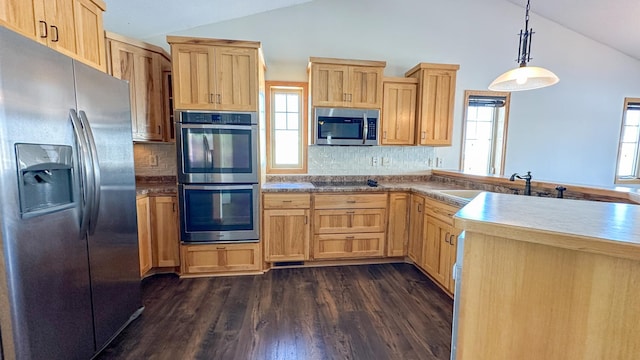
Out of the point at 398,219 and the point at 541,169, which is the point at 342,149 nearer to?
the point at 398,219

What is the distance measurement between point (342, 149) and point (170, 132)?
2.06 m

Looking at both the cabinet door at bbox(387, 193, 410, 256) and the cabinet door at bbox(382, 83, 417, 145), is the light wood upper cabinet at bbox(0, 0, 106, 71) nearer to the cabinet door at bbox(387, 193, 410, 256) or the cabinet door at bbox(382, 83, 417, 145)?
the cabinet door at bbox(382, 83, 417, 145)

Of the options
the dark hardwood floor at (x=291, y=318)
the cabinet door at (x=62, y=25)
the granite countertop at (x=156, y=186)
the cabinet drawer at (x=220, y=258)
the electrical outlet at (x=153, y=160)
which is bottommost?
the dark hardwood floor at (x=291, y=318)

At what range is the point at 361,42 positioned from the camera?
3.44 meters

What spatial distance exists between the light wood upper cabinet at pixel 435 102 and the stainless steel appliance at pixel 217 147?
2.04 meters

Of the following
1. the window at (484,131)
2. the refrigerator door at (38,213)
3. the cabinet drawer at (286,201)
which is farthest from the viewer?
the window at (484,131)

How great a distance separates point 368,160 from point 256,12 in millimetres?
2286

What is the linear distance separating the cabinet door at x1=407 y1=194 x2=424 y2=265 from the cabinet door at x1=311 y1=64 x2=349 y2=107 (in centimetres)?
141

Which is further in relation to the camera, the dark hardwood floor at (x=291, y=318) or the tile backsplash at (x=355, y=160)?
the tile backsplash at (x=355, y=160)

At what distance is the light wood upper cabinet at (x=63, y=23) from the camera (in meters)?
1.42

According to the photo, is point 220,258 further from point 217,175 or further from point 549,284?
point 549,284

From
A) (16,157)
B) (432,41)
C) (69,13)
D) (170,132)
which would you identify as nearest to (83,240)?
(16,157)

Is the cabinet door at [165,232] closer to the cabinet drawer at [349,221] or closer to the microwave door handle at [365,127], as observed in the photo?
the cabinet drawer at [349,221]

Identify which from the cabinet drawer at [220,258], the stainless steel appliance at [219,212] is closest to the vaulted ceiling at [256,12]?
the stainless steel appliance at [219,212]
